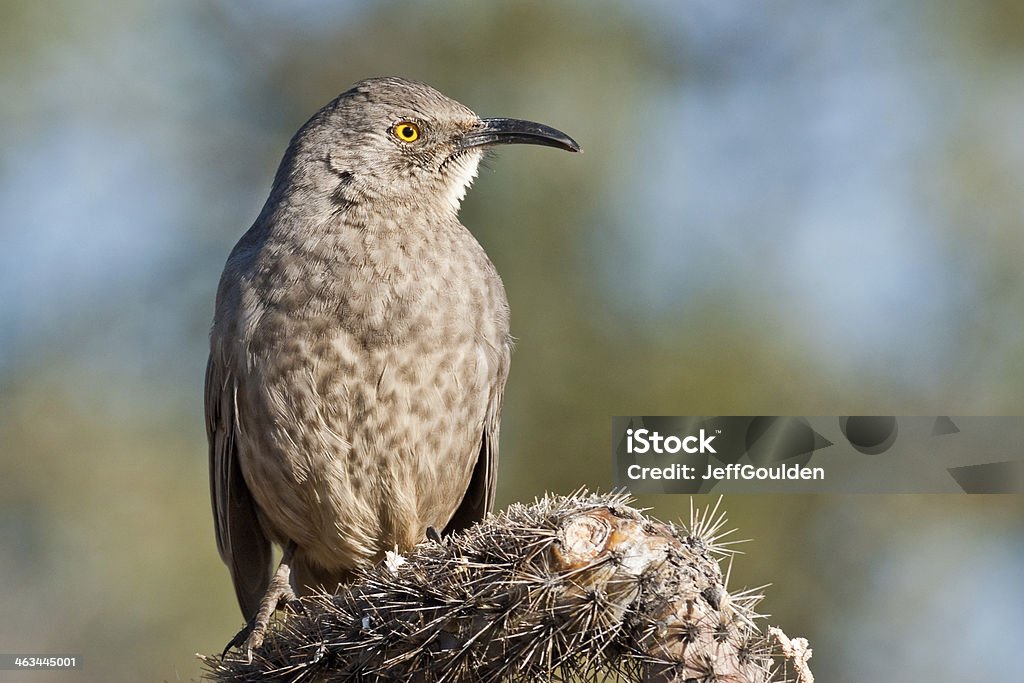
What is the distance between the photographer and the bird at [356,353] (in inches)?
200

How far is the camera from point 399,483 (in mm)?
5191

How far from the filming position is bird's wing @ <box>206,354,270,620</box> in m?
5.44

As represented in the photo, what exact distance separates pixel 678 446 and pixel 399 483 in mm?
2905

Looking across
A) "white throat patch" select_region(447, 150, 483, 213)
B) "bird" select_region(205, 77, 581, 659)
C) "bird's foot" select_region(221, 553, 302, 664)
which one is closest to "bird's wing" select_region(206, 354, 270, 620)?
"bird" select_region(205, 77, 581, 659)

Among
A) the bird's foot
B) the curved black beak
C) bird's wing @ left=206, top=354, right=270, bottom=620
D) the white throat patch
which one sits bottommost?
the bird's foot

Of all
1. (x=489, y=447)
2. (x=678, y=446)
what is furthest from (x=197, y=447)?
(x=489, y=447)

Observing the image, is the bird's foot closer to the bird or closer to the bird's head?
the bird

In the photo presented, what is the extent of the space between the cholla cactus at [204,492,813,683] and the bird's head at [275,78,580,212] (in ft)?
7.05

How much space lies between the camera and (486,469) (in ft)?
18.8

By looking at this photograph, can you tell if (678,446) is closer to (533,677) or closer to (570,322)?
(570,322)

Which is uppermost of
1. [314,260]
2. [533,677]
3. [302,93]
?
[302,93]

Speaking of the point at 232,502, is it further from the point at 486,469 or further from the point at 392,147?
the point at 392,147

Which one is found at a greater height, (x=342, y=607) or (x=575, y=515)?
(x=575, y=515)

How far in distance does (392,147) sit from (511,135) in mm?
624
